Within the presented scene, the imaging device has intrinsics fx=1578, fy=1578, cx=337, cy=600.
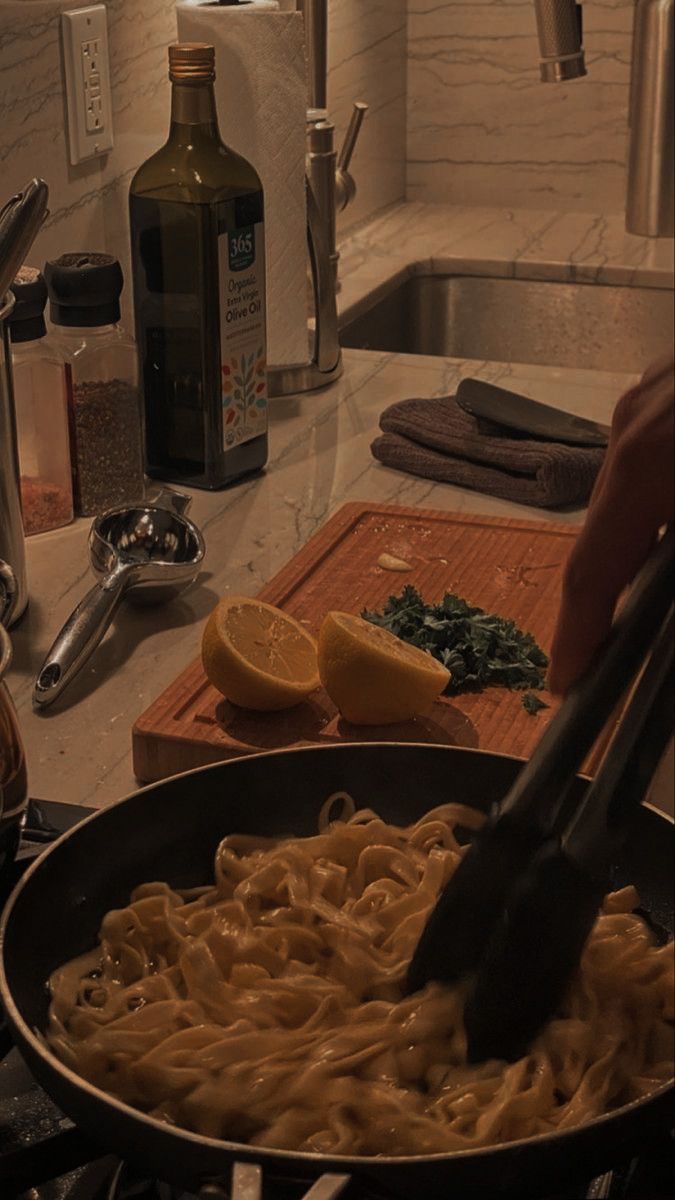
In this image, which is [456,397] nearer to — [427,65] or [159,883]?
[159,883]

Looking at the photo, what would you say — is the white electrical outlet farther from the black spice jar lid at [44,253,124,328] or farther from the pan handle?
the pan handle

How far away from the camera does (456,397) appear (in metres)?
1.65

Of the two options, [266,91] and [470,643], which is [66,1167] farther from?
[266,91]

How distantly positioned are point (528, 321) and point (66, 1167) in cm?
195

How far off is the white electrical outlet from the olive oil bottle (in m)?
0.17

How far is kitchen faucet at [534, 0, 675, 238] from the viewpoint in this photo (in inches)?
83.2

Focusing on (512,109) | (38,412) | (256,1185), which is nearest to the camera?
(256,1185)

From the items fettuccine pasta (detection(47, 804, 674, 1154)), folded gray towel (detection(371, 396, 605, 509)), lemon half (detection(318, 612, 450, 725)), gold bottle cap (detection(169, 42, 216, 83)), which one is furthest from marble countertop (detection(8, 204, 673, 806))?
gold bottle cap (detection(169, 42, 216, 83))

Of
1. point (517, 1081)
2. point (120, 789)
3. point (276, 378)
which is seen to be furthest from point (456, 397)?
point (517, 1081)

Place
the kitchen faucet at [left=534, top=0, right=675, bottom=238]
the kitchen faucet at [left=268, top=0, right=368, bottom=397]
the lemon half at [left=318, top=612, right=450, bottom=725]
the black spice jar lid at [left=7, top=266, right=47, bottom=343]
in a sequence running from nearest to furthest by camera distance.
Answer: the lemon half at [left=318, top=612, right=450, bottom=725], the black spice jar lid at [left=7, top=266, right=47, bottom=343], the kitchen faucet at [left=268, top=0, right=368, bottom=397], the kitchen faucet at [left=534, top=0, right=675, bottom=238]

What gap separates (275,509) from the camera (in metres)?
1.48

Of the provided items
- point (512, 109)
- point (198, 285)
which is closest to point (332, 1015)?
point (198, 285)

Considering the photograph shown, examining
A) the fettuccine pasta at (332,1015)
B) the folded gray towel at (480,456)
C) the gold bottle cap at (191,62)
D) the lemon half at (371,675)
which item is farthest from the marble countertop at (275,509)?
the gold bottle cap at (191,62)

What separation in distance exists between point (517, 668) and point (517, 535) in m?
0.28
